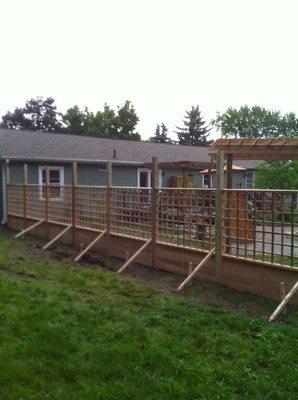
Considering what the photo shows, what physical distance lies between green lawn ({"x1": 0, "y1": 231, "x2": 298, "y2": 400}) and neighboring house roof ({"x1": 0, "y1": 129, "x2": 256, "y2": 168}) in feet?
35.4

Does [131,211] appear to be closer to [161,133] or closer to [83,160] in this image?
[83,160]

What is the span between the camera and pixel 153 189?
25.1 feet

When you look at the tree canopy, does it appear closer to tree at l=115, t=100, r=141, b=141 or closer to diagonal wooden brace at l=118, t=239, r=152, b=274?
tree at l=115, t=100, r=141, b=141

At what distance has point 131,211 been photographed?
830cm

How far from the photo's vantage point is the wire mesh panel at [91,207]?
30.4 feet

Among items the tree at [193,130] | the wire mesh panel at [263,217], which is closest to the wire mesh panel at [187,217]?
the wire mesh panel at [263,217]

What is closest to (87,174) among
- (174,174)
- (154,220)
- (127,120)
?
(174,174)

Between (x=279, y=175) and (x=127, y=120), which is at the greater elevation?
(x=127, y=120)

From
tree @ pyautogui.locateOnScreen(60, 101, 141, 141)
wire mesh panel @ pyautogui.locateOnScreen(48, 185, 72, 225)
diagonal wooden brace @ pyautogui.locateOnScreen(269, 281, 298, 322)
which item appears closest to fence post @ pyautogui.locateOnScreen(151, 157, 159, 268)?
diagonal wooden brace @ pyautogui.locateOnScreen(269, 281, 298, 322)

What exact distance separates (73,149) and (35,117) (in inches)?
1310

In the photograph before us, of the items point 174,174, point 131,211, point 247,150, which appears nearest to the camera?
point 247,150

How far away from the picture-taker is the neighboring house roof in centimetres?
1628

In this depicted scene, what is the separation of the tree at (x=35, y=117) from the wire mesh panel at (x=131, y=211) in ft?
134

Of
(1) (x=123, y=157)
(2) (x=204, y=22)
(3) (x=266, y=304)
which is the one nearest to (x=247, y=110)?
(1) (x=123, y=157)
